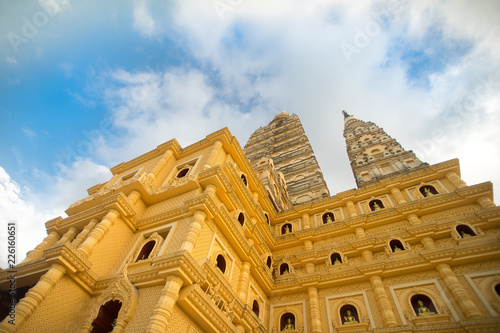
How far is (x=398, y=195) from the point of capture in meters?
15.7

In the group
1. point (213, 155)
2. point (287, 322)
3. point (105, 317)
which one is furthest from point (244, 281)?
point (213, 155)

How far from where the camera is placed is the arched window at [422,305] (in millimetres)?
10074

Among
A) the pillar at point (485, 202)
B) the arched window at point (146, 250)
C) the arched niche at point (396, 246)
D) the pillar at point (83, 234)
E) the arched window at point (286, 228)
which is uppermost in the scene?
the arched window at point (286, 228)

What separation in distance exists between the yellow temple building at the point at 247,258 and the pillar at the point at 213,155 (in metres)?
0.06

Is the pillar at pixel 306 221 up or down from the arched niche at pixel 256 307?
up

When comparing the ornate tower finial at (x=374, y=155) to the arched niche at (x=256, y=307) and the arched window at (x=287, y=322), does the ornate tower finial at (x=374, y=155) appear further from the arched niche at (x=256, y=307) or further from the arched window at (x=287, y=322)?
the arched niche at (x=256, y=307)

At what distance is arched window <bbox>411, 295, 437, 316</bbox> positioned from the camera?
10.1 m

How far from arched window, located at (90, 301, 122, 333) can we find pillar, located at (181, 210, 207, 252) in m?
2.61

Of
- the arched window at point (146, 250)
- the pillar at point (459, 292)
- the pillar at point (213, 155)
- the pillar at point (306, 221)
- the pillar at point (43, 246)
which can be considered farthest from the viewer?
the pillar at point (306, 221)

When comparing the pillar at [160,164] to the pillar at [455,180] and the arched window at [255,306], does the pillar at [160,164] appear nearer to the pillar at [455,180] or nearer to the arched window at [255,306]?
the arched window at [255,306]

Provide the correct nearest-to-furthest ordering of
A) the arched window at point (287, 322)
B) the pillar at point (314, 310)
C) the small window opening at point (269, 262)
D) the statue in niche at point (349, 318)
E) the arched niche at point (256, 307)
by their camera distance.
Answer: the statue in niche at point (349, 318)
the pillar at point (314, 310)
the arched window at point (287, 322)
the arched niche at point (256, 307)
the small window opening at point (269, 262)

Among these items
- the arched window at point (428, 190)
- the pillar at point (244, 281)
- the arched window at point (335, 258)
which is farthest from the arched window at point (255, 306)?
the arched window at point (428, 190)

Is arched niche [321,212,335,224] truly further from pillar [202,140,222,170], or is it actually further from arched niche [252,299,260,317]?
pillar [202,140,222,170]

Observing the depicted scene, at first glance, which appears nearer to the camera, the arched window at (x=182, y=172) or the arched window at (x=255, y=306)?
the arched window at (x=255, y=306)
